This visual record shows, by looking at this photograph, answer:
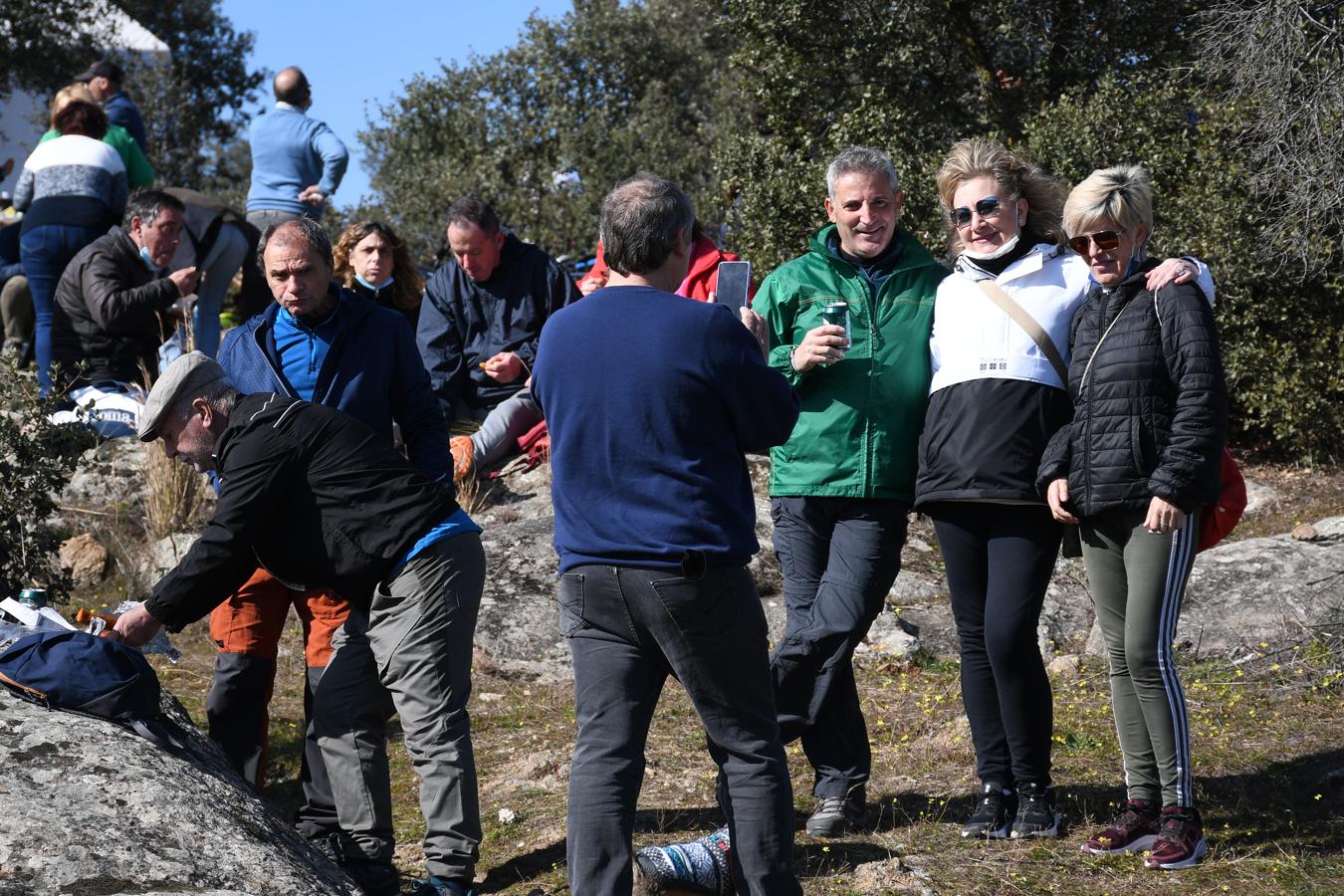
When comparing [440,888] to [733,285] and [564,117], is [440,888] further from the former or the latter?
[564,117]

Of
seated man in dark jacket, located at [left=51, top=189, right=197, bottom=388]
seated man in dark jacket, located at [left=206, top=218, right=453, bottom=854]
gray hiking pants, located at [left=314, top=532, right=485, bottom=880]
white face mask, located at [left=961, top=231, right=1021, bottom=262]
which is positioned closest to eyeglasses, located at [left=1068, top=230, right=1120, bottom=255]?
white face mask, located at [left=961, top=231, right=1021, bottom=262]

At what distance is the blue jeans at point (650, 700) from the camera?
3.14 metres

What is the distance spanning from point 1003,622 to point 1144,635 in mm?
388

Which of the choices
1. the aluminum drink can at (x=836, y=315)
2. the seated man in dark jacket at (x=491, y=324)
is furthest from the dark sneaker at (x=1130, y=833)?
the seated man in dark jacket at (x=491, y=324)

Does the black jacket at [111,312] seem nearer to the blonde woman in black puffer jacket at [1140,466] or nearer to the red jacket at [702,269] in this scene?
the red jacket at [702,269]

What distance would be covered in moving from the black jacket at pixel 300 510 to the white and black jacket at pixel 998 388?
1.48 meters

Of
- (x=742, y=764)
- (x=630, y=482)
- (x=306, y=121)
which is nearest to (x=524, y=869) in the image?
(x=742, y=764)

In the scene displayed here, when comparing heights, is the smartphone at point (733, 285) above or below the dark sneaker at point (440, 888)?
above

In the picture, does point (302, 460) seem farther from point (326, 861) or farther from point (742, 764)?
point (742, 764)

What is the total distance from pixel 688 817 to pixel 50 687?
2062 millimetres

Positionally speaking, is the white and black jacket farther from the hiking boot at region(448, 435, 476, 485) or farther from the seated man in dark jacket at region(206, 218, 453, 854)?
the hiking boot at region(448, 435, 476, 485)

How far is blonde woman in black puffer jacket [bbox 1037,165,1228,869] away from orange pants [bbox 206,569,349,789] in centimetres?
224

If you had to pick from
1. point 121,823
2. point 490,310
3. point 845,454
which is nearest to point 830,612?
point 845,454

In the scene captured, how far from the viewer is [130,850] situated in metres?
2.96
